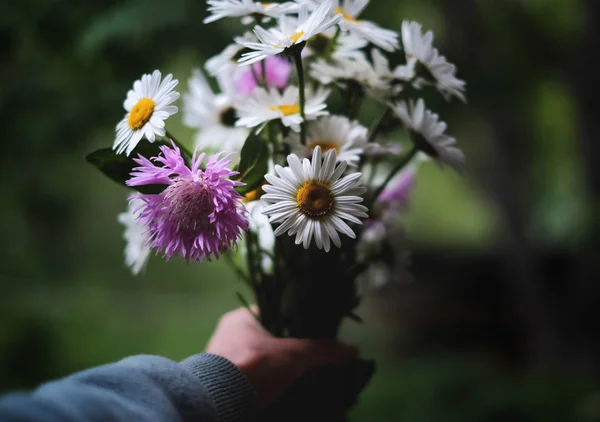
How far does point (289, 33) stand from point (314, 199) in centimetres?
13

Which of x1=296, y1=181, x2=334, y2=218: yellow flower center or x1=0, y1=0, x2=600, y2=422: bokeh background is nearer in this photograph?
x1=296, y1=181, x2=334, y2=218: yellow flower center

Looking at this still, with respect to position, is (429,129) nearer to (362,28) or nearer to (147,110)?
(362,28)

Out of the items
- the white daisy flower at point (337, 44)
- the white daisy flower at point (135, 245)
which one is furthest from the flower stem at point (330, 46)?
the white daisy flower at point (135, 245)

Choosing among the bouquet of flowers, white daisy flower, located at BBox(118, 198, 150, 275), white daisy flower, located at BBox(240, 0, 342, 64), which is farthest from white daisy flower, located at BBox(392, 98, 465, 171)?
white daisy flower, located at BBox(118, 198, 150, 275)

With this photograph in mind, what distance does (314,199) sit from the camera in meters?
0.38

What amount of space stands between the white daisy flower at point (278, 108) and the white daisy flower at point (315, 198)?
0.19 ft

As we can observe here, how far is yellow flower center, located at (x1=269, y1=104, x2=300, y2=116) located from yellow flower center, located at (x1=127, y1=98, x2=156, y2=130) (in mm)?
98

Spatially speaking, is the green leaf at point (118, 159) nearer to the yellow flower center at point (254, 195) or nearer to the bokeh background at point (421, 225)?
the yellow flower center at point (254, 195)

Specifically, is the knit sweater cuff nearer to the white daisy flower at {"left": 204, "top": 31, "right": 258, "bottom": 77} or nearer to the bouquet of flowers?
the bouquet of flowers

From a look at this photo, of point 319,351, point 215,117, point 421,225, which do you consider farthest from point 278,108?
point 421,225

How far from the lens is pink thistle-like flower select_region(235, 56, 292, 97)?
0.51 m

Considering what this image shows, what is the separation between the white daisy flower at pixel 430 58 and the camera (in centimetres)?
47

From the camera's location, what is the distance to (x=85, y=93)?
0.92m

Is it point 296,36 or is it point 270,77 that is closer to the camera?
point 296,36
